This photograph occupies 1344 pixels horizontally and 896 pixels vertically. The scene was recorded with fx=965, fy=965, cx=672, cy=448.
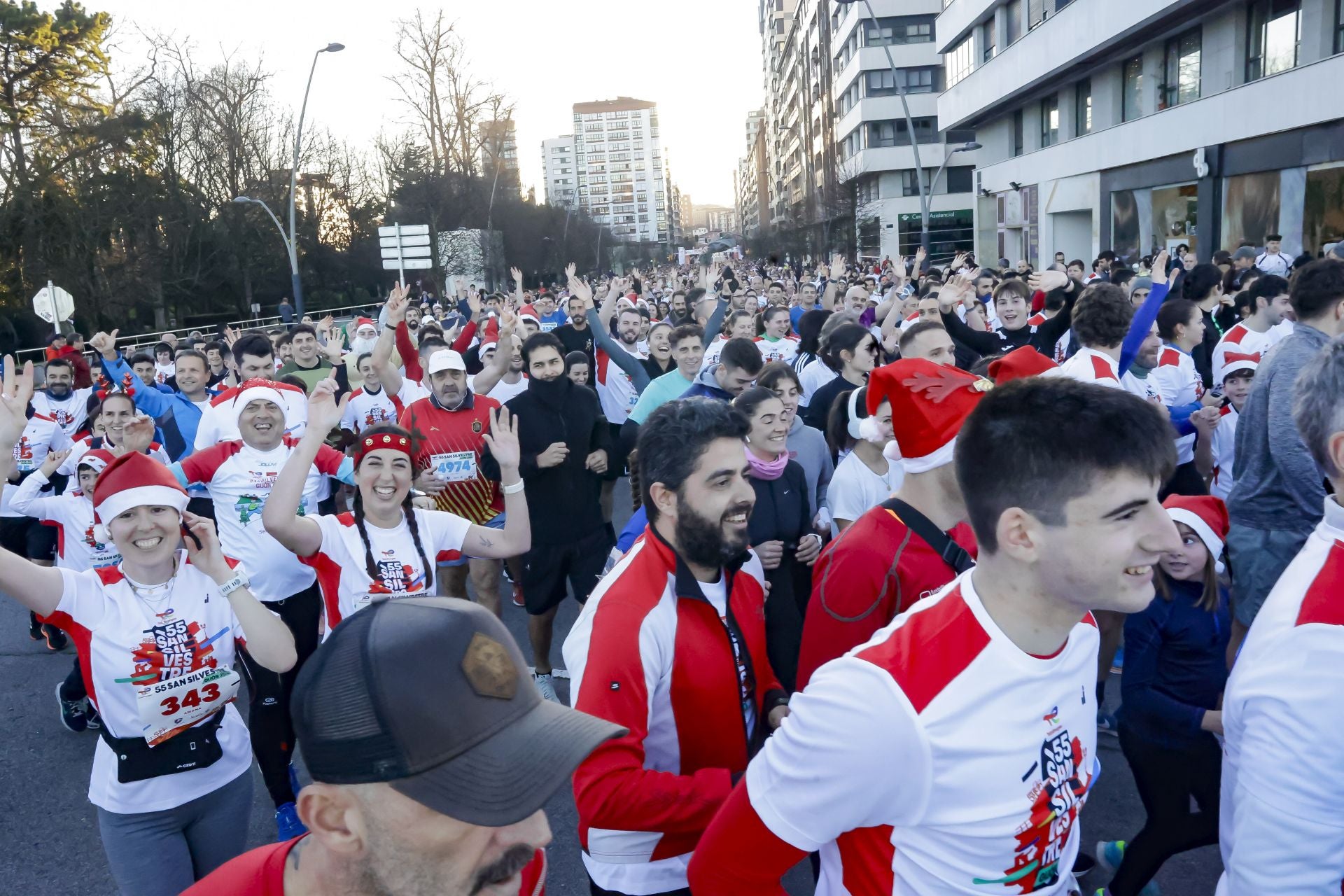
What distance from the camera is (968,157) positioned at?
55031 mm

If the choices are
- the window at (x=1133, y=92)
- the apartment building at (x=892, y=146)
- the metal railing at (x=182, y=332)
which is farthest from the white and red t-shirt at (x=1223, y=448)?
the apartment building at (x=892, y=146)

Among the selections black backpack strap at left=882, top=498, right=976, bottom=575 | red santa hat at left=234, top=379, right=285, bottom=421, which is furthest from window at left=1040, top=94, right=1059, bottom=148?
black backpack strap at left=882, top=498, right=976, bottom=575

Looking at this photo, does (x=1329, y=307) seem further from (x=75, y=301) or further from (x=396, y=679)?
(x=75, y=301)

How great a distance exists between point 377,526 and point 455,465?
6.33 feet

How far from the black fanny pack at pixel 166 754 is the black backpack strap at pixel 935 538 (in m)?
2.42

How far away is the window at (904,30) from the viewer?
5584 centimetres

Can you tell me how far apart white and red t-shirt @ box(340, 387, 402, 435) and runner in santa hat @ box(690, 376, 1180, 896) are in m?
6.18

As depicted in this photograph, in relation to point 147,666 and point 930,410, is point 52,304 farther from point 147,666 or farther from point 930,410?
point 930,410

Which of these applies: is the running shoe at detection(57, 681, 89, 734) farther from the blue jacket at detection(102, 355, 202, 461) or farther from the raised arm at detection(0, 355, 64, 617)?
the raised arm at detection(0, 355, 64, 617)

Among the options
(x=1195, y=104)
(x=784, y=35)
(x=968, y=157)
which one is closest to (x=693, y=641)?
(x=1195, y=104)

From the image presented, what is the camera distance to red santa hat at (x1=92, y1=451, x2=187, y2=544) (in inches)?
132

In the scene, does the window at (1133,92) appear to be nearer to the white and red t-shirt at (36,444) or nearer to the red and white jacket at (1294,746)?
the white and red t-shirt at (36,444)

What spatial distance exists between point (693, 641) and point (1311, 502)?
2.61 m

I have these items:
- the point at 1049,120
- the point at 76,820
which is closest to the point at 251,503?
the point at 76,820
